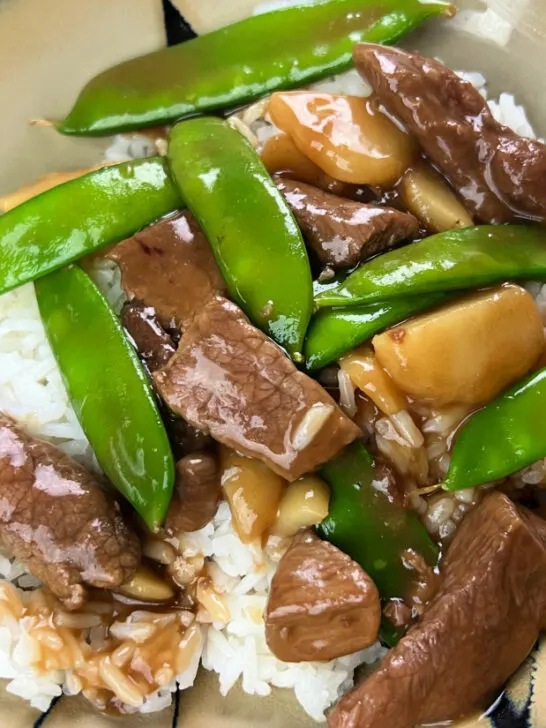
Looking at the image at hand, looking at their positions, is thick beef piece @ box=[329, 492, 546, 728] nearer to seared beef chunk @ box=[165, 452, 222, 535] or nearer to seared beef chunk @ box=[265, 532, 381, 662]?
seared beef chunk @ box=[265, 532, 381, 662]

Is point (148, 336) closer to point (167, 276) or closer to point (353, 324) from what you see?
point (167, 276)

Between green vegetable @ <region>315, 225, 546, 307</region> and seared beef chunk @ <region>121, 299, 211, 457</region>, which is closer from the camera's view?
green vegetable @ <region>315, 225, 546, 307</region>

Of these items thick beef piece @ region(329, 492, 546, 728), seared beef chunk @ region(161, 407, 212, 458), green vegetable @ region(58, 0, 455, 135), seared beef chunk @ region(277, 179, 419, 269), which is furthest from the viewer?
green vegetable @ region(58, 0, 455, 135)

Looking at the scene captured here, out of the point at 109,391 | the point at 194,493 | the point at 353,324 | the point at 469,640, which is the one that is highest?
the point at 353,324

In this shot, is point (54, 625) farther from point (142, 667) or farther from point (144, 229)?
point (144, 229)

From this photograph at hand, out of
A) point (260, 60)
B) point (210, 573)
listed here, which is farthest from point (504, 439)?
point (260, 60)

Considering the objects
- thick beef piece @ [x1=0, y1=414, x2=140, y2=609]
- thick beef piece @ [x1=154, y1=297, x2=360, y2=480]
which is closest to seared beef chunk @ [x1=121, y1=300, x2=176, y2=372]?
Answer: thick beef piece @ [x1=154, y1=297, x2=360, y2=480]

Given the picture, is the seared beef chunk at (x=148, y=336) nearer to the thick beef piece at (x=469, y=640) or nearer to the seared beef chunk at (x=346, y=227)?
the seared beef chunk at (x=346, y=227)

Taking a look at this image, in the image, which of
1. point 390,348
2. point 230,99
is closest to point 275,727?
point 390,348
